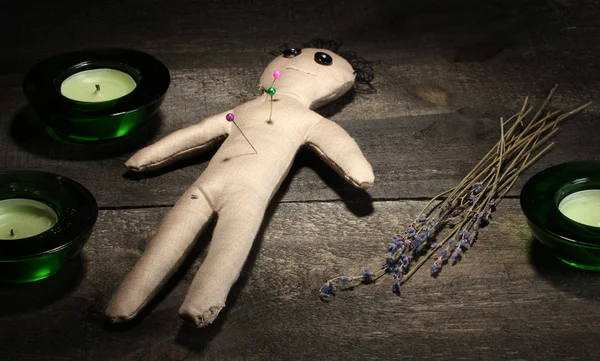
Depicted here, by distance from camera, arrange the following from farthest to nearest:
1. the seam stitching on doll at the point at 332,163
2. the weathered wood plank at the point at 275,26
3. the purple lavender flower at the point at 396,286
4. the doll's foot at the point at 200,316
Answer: the weathered wood plank at the point at 275,26 → the seam stitching on doll at the point at 332,163 → the purple lavender flower at the point at 396,286 → the doll's foot at the point at 200,316

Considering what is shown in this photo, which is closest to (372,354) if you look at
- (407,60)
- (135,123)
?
(135,123)

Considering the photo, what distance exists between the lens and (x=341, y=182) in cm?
138

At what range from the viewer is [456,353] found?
1.10 m

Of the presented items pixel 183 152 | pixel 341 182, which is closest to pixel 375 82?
pixel 341 182

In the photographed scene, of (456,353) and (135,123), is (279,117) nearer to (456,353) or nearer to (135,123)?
(135,123)

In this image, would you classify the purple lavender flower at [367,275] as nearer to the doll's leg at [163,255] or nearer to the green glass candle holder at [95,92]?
the doll's leg at [163,255]

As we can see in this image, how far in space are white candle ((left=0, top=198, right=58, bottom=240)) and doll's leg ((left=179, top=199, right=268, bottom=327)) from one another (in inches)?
8.7

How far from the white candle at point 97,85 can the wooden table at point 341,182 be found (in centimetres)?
8

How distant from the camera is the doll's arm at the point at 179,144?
1368 millimetres

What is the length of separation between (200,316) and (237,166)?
0.27 metres

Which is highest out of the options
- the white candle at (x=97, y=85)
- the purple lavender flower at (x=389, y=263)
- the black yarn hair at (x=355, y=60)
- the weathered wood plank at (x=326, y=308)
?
the white candle at (x=97, y=85)

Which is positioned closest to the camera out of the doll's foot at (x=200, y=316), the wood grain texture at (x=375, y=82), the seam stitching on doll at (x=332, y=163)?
the doll's foot at (x=200, y=316)

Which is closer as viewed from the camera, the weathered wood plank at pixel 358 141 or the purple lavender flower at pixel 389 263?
the purple lavender flower at pixel 389 263

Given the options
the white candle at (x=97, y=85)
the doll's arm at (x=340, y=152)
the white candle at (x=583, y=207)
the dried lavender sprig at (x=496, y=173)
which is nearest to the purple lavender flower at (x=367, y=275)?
the dried lavender sprig at (x=496, y=173)
